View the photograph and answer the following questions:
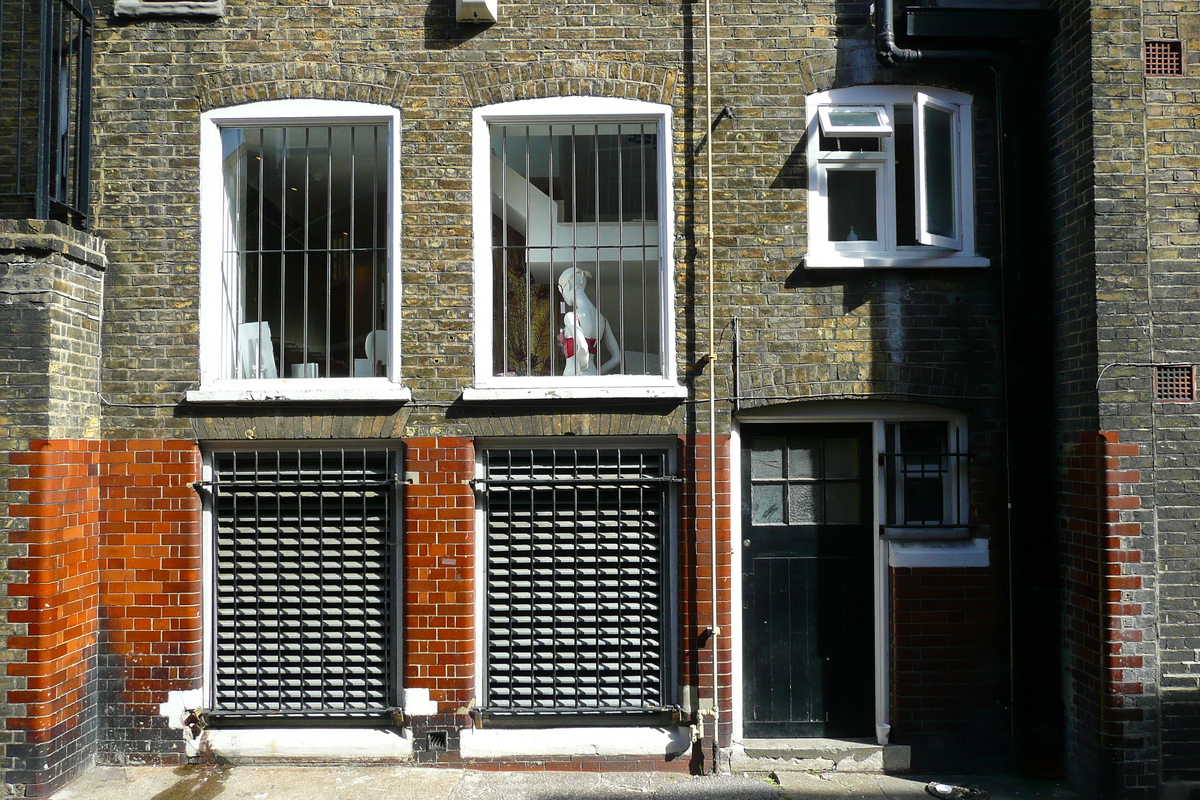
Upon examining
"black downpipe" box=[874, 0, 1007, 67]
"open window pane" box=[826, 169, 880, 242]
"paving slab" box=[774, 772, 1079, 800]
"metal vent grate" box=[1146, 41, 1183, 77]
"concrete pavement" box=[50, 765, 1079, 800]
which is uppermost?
"black downpipe" box=[874, 0, 1007, 67]

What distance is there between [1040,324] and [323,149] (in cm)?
566

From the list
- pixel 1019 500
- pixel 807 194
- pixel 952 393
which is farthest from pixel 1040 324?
pixel 807 194

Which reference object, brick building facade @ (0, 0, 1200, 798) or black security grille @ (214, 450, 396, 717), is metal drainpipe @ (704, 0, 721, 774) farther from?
black security grille @ (214, 450, 396, 717)

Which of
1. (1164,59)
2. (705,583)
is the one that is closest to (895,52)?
(1164,59)

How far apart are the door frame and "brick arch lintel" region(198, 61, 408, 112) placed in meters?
3.66

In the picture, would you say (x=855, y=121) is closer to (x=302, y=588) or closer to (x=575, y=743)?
(x=575, y=743)

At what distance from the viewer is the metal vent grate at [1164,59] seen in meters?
5.53

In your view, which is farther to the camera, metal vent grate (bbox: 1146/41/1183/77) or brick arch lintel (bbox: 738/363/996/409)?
brick arch lintel (bbox: 738/363/996/409)

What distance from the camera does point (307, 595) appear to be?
239 inches

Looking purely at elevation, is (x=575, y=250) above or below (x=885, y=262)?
above

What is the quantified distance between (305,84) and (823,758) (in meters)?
6.40

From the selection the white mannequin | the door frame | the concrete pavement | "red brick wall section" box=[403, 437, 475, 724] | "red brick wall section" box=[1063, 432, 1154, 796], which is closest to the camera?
"red brick wall section" box=[1063, 432, 1154, 796]

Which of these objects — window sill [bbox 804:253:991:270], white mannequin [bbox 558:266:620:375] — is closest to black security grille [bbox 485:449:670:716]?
white mannequin [bbox 558:266:620:375]

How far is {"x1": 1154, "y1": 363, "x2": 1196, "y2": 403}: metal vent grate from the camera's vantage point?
540 centimetres
